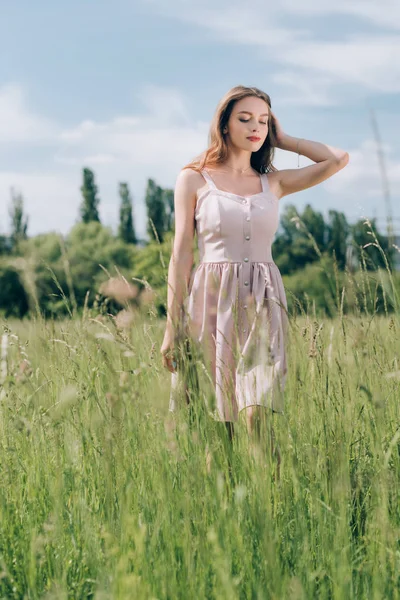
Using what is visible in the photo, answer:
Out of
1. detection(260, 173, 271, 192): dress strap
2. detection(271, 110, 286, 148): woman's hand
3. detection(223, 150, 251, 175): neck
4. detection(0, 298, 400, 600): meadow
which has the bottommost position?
detection(0, 298, 400, 600): meadow

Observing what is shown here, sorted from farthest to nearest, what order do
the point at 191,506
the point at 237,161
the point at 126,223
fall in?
the point at 126,223, the point at 237,161, the point at 191,506

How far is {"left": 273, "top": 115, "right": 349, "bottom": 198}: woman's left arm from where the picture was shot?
3.32 metres

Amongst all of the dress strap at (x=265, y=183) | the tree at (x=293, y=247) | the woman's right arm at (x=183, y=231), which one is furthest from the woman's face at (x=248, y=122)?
the tree at (x=293, y=247)

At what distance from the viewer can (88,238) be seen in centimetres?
4497

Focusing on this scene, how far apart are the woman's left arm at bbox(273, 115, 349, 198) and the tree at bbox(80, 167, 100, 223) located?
161 ft

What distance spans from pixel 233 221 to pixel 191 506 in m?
1.43

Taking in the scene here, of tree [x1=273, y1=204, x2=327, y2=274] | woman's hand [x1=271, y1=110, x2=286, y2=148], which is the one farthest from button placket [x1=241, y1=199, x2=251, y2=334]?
tree [x1=273, y1=204, x2=327, y2=274]

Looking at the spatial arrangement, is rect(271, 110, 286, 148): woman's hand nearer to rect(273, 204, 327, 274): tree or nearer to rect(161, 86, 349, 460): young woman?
rect(161, 86, 349, 460): young woman

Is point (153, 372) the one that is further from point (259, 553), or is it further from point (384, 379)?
point (259, 553)

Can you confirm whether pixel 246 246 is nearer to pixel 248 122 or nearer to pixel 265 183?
pixel 265 183

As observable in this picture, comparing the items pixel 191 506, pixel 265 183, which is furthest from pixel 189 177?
pixel 191 506

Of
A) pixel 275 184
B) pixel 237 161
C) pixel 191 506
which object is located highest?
pixel 237 161

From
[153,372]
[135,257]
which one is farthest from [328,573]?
[135,257]

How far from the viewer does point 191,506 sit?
1.85 metres
